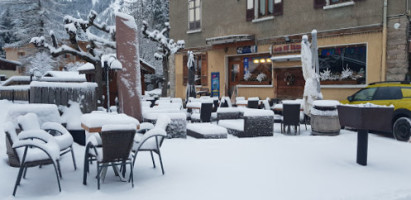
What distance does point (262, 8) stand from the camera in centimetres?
1639

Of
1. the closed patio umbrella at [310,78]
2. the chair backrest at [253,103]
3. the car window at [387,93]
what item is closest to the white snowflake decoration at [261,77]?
the chair backrest at [253,103]

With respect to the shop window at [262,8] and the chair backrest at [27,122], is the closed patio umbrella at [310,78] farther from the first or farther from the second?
the chair backrest at [27,122]

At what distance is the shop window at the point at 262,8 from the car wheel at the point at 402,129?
28.9ft

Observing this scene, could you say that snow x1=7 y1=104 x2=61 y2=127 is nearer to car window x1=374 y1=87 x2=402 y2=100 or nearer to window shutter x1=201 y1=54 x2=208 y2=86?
car window x1=374 y1=87 x2=402 y2=100

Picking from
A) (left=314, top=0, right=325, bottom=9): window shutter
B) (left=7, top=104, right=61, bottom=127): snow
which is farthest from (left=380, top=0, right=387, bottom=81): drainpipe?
(left=7, top=104, right=61, bottom=127): snow

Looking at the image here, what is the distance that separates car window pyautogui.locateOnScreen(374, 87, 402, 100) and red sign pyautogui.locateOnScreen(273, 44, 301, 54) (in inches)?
245

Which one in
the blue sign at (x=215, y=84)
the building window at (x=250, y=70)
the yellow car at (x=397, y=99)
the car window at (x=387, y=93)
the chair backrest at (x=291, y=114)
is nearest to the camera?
the yellow car at (x=397, y=99)

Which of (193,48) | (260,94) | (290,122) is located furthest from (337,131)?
(193,48)

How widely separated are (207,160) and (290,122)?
4.43 metres

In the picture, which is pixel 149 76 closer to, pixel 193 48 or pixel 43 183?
pixel 193 48

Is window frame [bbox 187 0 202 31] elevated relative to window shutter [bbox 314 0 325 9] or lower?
elevated

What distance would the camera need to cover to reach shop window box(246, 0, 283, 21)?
51.2 feet

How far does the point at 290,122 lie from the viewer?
30.1 feet

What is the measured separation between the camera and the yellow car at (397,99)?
26.3 ft
